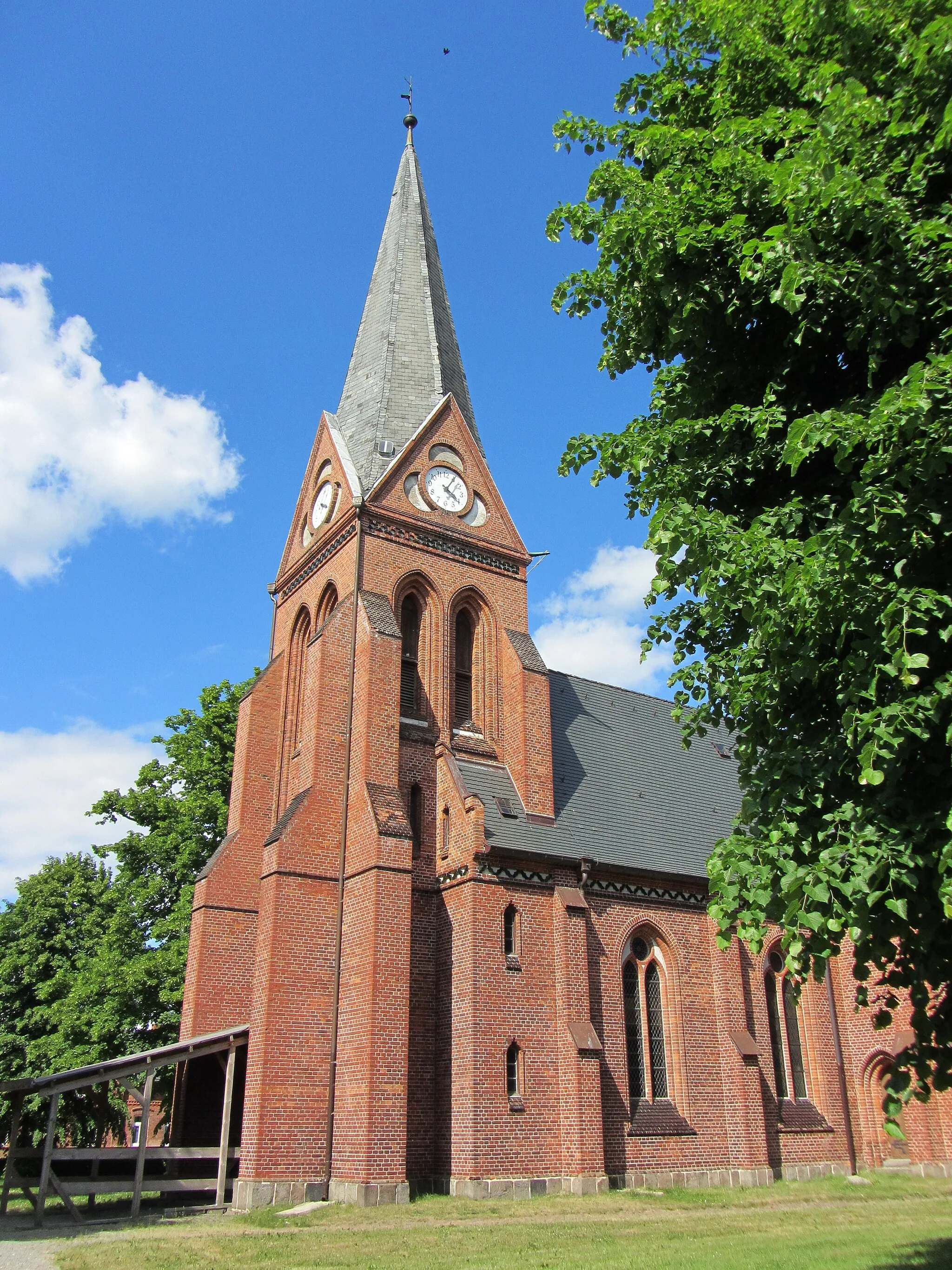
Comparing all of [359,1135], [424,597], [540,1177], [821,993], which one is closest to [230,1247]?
[359,1135]

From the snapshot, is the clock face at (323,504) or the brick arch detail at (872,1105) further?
the clock face at (323,504)

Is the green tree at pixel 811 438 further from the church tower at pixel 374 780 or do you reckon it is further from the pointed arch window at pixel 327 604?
the pointed arch window at pixel 327 604

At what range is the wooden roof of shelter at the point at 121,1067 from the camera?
54.9 ft

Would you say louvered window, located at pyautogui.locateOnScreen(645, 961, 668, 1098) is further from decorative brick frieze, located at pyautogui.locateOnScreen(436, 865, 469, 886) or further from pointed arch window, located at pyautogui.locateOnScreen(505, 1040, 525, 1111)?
decorative brick frieze, located at pyautogui.locateOnScreen(436, 865, 469, 886)

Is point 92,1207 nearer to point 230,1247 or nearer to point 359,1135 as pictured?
point 359,1135

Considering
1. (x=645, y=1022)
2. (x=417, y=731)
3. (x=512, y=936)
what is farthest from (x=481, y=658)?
(x=645, y=1022)

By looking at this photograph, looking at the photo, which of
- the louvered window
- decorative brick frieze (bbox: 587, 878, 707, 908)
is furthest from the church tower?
the louvered window

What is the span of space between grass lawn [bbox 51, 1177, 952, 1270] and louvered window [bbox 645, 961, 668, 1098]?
2.20 m

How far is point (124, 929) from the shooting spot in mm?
27391

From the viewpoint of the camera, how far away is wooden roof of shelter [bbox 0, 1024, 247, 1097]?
54.9 ft

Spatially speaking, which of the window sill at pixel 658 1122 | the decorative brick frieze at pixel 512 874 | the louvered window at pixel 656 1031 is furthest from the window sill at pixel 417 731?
the window sill at pixel 658 1122

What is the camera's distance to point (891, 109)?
7.20 meters

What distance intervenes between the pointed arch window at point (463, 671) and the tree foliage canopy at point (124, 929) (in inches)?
332

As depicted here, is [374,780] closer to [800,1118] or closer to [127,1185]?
[127,1185]
